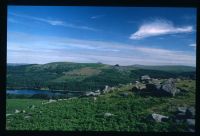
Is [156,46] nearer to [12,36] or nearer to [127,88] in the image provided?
[127,88]

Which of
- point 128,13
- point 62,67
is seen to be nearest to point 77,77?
point 62,67

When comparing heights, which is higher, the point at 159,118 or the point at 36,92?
the point at 36,92

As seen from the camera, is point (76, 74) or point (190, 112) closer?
point (190, 112)

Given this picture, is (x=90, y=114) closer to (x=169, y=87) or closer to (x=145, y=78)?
(x=145, y=78)

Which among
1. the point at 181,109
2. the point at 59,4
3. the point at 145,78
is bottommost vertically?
the point at 181,109

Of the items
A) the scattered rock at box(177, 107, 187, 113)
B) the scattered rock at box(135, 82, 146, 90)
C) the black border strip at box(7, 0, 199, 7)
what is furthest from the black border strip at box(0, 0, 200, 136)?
the scattered rock at box(135, 82, 146, 90)

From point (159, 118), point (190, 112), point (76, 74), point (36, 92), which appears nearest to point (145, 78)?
point (159, 118)

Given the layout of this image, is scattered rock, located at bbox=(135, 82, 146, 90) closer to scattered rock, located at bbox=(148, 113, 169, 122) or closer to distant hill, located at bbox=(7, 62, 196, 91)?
distant hill, located at bbox=(7, 62, 196, 91)
